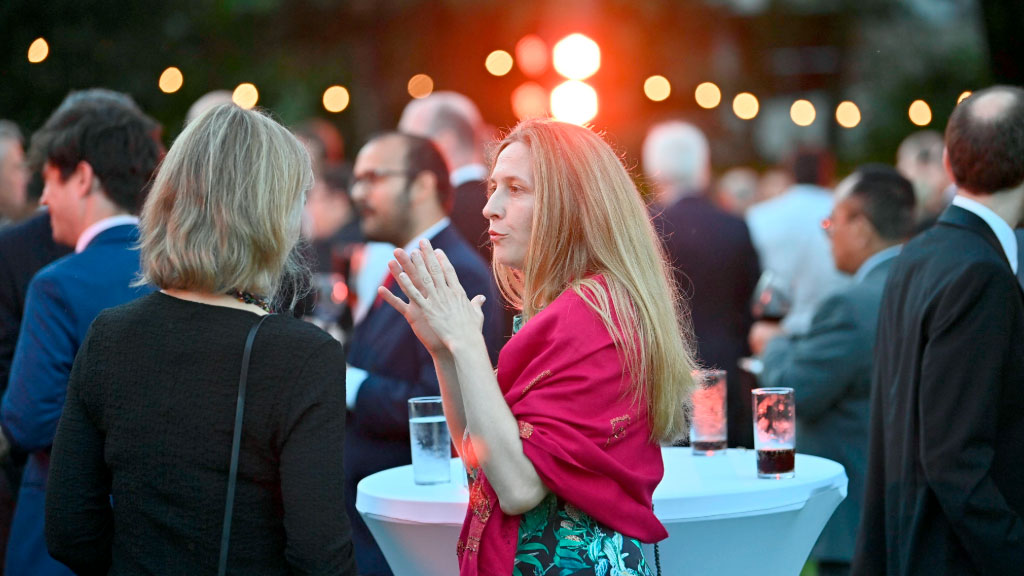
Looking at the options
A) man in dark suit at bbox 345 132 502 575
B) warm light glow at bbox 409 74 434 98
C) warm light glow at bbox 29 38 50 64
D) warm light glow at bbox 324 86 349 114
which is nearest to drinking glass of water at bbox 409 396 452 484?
man in dark suit at bbox 345 132 502 575

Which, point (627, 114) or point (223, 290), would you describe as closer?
point (223, 290)

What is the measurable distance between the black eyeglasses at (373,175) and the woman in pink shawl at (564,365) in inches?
78.0

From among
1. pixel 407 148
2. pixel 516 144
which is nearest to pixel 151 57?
pixel 407 148

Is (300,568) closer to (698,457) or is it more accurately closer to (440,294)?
(440,294)

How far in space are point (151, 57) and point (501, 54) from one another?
3873 mm

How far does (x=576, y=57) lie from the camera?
9.41m

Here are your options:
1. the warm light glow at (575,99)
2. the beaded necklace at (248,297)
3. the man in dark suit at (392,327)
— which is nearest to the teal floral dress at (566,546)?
the beaded necklace at (248,297)

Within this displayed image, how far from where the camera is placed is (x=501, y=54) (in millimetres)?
12805

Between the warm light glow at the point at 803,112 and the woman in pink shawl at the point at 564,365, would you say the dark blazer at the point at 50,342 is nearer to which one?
the woman in pink shawl at the point at 564,365

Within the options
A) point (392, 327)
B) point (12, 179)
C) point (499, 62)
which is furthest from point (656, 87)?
point (392, 327)

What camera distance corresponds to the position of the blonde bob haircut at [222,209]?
2104 mm

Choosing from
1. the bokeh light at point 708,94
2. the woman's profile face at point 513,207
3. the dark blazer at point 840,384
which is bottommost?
the dark blazer at point 840,384

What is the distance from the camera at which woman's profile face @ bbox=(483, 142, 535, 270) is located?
2.28 m

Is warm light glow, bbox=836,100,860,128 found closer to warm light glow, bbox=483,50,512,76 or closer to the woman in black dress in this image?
warm light glow, bbox=483,50,512,76
